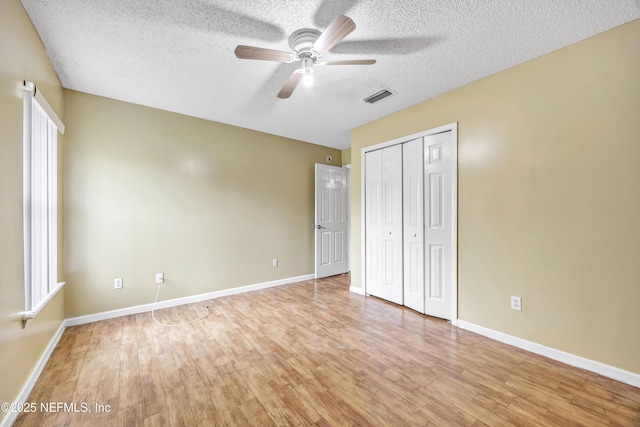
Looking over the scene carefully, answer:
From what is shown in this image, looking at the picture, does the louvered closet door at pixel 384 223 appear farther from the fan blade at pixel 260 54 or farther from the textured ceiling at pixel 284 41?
the fan blade at pixel 260 54

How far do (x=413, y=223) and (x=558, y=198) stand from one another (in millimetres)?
1358

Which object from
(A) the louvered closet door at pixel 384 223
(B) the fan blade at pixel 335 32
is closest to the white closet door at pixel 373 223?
(A) the louvered closet door at pixel 384 223

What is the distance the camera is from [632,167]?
1764 mm

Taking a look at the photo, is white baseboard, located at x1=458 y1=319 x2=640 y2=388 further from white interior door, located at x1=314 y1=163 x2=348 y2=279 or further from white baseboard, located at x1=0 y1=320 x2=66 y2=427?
white baseboard, located at x1=0 y1=320 x2=66 y2=427

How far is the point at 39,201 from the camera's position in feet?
6.52

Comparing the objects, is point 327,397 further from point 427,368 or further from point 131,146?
point 131,146

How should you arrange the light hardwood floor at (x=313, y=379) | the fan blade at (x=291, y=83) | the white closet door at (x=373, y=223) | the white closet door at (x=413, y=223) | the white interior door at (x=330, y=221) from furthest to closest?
the white interior door at (x=330, y=221) < the white closet door at (x=373, y=223) < the white closet door at (x=413, y=223) < the fan blade at (x=291, y=83) < the light hardwood floor at (x=313, y=379)

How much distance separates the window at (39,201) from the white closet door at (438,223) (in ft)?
11.5

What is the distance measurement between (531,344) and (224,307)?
3307 millimetres

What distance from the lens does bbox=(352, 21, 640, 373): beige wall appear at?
1.80m

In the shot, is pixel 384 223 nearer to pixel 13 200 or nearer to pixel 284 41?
pixel 284 41

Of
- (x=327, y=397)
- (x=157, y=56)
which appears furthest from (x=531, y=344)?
(x=157, y=56)

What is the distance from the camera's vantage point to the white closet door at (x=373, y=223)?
3588 mm

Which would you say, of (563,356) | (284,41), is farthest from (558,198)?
(284,41)
